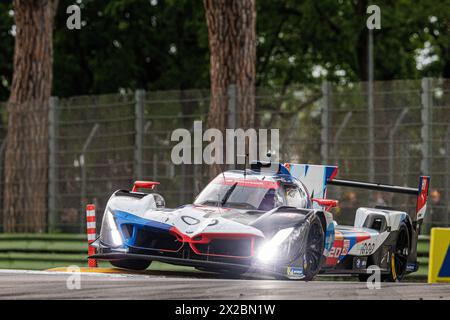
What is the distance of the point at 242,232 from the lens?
1119cm

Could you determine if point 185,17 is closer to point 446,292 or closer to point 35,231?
point 35,231

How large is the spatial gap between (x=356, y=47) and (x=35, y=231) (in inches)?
746

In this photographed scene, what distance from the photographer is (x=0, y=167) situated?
21.4 meters

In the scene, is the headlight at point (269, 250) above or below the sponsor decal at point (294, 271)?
above

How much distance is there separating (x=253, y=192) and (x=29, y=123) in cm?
870

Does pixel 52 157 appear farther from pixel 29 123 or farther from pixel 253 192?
pixel 253 192

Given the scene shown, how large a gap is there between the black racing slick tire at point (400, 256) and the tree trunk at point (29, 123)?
7704 mm

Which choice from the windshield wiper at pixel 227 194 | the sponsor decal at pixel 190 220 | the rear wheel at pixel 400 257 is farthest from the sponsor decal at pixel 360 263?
the sponsor decal at pixel 190 220

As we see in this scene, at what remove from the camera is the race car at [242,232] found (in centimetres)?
1122

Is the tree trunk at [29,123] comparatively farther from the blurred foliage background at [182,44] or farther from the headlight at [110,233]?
the blurred foliage background at [182,44]

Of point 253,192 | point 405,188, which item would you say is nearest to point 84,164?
point 405,188

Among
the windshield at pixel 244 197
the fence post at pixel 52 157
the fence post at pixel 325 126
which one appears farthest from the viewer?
the fence post at pixel 52 157

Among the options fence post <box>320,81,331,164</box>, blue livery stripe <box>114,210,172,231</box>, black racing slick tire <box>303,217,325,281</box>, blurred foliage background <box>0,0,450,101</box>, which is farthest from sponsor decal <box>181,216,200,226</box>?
blurred foliage background <box>0,0,450,101</box>
